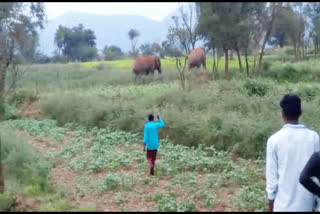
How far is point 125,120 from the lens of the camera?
11336 mm

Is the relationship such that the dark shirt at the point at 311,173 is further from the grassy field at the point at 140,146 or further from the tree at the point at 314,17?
the tree at the point at 314,17

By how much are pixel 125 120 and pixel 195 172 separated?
4.49 m

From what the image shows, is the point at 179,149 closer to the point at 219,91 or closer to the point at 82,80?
the point at 219,91

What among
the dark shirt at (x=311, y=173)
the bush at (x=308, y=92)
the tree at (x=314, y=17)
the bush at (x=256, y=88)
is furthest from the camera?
the tree at (x=314, y=17)

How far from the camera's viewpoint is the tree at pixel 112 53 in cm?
3803

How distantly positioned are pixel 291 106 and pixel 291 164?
381 mm

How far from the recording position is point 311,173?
8.54 feet

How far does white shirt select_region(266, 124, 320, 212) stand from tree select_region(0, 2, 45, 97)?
11.7 metres

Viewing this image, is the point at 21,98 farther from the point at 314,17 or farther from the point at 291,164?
the point at 314,17

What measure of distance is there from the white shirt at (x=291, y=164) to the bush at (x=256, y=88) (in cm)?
942

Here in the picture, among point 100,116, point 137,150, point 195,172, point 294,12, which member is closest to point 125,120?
A: point 100,116

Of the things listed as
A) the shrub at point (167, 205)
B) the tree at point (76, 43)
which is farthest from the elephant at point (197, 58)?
the tree at point (76, 43)

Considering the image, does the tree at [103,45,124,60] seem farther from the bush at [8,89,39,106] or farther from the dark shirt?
the dark shirt

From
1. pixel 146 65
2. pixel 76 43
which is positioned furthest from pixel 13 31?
pixel 76 43
